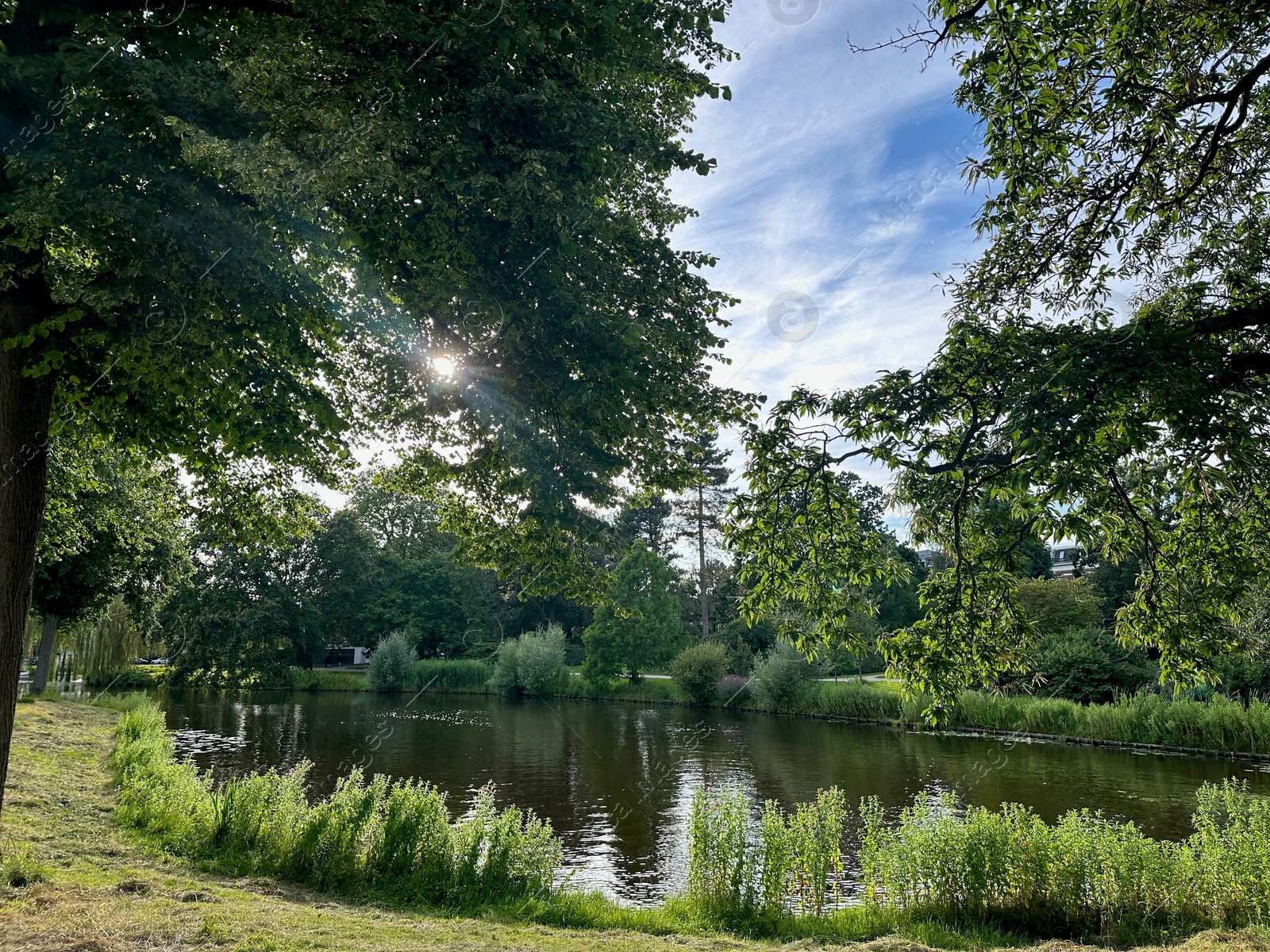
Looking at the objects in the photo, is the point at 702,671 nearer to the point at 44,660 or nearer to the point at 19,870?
the point at 44,660

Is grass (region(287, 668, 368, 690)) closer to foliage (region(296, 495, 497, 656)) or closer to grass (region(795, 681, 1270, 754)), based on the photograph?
foliage (region(296, 495, 497, 656))

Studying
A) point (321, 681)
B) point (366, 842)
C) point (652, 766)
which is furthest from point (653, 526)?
point (366, 842)

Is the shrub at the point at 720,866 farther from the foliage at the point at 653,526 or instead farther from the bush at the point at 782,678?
the foliage at the point at 653,526

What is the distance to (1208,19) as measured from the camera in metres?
7.48

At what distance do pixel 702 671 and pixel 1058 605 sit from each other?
1782 centimetres

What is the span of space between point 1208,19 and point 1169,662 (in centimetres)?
636

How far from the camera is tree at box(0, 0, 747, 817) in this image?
6.92 m

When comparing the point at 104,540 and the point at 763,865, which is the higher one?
the point at 104,540

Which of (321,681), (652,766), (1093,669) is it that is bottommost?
(652,766)

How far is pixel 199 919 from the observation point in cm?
734

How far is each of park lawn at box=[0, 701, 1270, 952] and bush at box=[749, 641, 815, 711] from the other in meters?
28.7

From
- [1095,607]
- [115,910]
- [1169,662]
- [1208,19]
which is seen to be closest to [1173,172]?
[1208,19]

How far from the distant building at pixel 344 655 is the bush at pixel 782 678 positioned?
37.3 m

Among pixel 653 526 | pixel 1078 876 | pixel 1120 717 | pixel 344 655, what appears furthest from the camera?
pixel 653 526
